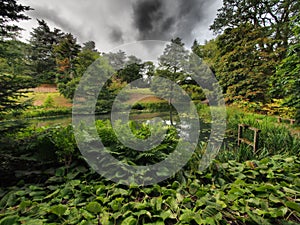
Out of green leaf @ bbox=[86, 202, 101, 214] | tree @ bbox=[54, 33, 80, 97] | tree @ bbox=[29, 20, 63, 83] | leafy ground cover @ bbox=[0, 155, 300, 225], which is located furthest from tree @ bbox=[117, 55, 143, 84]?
tree @ bbox=[29, 20, 63, 83]

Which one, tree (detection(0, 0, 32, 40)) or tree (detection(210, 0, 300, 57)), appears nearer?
tree (detection(0, 0, 32, 40))

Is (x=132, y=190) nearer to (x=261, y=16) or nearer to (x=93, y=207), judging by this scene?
(x=93, y=207)

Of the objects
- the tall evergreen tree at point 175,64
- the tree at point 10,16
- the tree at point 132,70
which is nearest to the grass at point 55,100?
the tall evergreen tree at point 175,64

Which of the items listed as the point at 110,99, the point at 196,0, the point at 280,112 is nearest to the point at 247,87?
the point at 280,112

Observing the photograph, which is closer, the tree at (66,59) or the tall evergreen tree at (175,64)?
the tall evergreen tree at (175,64)

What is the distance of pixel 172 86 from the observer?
7.61 m

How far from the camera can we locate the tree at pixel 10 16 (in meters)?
1.45

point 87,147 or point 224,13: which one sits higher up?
point 224,13

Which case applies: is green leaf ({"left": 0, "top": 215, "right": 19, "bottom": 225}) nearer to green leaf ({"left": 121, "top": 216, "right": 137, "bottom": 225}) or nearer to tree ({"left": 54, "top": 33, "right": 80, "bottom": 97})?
green leaf ({"left": 121, "top": 216, "right": 137, "bottom": 225})

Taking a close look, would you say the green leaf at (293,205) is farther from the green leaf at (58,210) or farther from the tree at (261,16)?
the tree at (261,16)

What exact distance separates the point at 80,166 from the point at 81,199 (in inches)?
14.2

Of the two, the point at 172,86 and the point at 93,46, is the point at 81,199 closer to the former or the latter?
the point at 172,86

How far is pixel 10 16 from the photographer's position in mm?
1503

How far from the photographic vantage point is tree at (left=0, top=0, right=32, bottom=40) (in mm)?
1446
